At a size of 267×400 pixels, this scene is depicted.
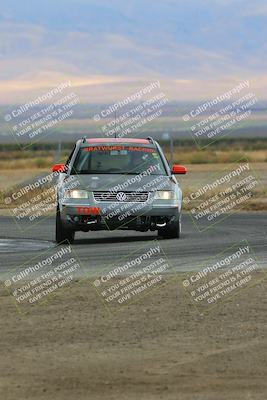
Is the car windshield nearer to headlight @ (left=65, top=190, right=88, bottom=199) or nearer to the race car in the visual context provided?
the race car

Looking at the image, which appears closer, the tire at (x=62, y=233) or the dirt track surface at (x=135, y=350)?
A: the dirt track surface at (x=135, y=350)

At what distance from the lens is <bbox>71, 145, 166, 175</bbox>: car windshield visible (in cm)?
2061

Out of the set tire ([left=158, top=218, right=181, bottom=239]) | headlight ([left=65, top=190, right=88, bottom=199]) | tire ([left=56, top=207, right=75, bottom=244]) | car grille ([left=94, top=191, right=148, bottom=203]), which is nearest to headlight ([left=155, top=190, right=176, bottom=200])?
car grille ([left=94, top=191, right=148, bottom=203])

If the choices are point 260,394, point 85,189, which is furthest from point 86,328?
point 85,189

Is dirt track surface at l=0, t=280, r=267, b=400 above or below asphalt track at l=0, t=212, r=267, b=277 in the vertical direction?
above

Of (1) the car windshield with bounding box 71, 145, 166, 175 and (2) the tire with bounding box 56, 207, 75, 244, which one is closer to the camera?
(2) the tire with bounding box 56, 207, 75, 244

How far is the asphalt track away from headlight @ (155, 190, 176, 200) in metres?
0.70

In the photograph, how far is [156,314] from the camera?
39.3 ft

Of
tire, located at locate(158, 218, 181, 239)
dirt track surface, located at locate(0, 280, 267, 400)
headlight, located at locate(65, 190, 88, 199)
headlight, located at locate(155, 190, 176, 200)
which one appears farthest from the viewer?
tire, located at locate(158, 218, 181, 239)

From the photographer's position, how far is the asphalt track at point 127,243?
55.5 ft

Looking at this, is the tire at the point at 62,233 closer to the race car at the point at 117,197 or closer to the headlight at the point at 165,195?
the race car at the point at 117,197

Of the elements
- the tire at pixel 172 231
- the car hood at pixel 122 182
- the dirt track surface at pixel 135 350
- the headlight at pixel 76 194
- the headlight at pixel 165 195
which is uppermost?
the dirt track surface at pixel 135 350

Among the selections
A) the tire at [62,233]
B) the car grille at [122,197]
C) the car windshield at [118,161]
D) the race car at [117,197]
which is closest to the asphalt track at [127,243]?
the tire at [62,233]

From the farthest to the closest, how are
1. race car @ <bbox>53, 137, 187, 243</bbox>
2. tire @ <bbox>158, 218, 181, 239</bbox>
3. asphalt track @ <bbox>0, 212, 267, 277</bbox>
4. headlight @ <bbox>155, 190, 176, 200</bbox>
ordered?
tire @ <bbox>158, 218, 181, 239</bbox>
headlight @ <bbox>155, 190, 176, 200</bbox>
race car @ <bbox>53, 137, 187, 243</bbox>
asphalt track @ <bbox>0, 212, 267, 277</bbox>
